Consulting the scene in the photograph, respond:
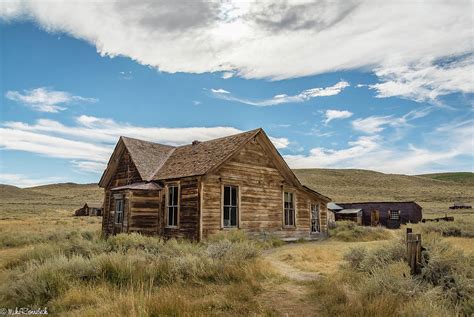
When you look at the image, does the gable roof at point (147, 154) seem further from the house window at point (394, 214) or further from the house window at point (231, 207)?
the house window at point (394, 214)

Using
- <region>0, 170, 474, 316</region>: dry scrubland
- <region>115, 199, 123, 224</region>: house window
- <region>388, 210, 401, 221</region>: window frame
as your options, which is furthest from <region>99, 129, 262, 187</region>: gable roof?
<region>388, 210, 401, 221</region>: window frame

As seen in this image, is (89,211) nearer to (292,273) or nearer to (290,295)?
(292,273)

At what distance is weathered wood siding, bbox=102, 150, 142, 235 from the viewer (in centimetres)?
1666

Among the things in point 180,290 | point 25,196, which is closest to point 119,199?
point 180,290

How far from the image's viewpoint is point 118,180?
1786cm

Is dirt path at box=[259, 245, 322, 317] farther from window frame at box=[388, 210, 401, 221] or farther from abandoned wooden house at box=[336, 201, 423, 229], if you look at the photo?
window frame at box=[388, 210, 401, 221]

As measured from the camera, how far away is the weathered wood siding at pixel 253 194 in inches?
554

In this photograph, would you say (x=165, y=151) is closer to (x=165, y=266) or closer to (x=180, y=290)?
(x=165, y=266)

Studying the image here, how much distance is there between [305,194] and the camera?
60.2 ft

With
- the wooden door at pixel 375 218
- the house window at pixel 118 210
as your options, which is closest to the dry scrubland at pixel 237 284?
the house window at pixel 118 210

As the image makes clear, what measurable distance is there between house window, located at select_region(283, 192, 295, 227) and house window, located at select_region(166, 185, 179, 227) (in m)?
5.42

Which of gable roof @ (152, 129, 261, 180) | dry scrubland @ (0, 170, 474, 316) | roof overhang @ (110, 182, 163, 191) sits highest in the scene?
gable roof @ (152, 129, 261, 180)

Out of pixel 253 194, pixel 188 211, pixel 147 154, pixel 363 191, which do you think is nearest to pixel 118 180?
pixel 147 154

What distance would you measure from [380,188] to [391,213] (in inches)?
1749
